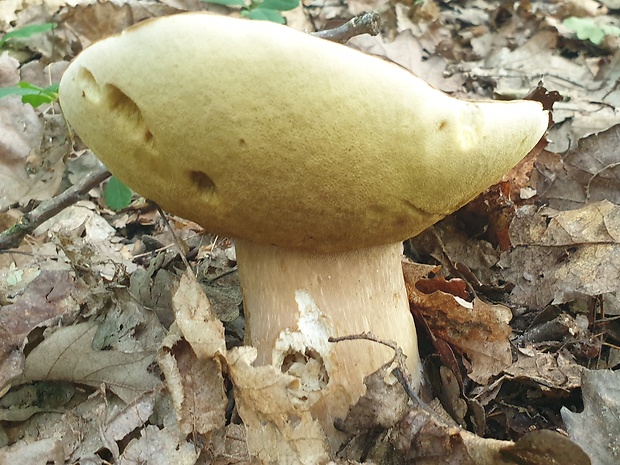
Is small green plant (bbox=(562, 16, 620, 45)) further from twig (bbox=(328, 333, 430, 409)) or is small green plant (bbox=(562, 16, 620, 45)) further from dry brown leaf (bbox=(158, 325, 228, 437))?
dry brown leaf (bbox=(158, 325, 228, 437))

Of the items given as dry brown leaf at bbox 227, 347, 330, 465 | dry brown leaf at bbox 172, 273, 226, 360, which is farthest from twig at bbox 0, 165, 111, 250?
dry brown leaf at bbox 227, 347, 330, 465

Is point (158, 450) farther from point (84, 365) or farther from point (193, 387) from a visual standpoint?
point (84, 365)

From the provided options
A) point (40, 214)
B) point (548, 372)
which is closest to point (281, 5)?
point (40, 214)

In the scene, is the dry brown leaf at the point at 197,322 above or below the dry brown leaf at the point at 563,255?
above

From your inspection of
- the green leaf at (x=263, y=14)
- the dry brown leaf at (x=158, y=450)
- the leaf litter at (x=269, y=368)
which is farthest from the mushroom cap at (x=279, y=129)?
the green leaf at (x=263, y=14)

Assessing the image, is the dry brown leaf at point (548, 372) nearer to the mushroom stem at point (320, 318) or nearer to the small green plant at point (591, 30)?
the mushroom stem at point (320, 318)
